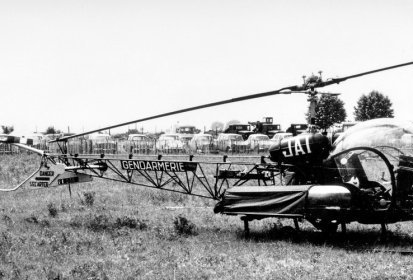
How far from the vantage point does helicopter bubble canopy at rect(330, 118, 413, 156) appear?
905 cm

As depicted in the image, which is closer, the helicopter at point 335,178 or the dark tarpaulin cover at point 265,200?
the helicopter at point 335,178

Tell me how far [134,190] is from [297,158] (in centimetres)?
1038

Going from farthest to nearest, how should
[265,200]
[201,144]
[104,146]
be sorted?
[201,144]
[104,146]
[265,200]

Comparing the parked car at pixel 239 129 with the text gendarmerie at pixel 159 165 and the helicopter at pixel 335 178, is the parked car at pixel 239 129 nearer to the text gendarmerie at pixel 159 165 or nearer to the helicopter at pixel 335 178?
the text gendarmerie at pixel 159 165

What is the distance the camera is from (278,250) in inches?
366

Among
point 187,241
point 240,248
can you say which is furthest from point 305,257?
point 187,241

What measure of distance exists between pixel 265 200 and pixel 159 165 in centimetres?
349

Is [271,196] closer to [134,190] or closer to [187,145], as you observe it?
[134,190]

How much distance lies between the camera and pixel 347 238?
1052 cm

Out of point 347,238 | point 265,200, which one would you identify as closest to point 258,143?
point 347,238

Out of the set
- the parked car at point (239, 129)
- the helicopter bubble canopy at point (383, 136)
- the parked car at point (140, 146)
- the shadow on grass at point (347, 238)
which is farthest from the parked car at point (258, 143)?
the helicopter bubble canopy at point (383, 136)

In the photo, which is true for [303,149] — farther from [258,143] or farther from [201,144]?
[201,144]

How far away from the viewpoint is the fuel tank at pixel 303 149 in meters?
9.85

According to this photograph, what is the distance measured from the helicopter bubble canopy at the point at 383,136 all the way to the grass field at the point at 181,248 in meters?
2.18
